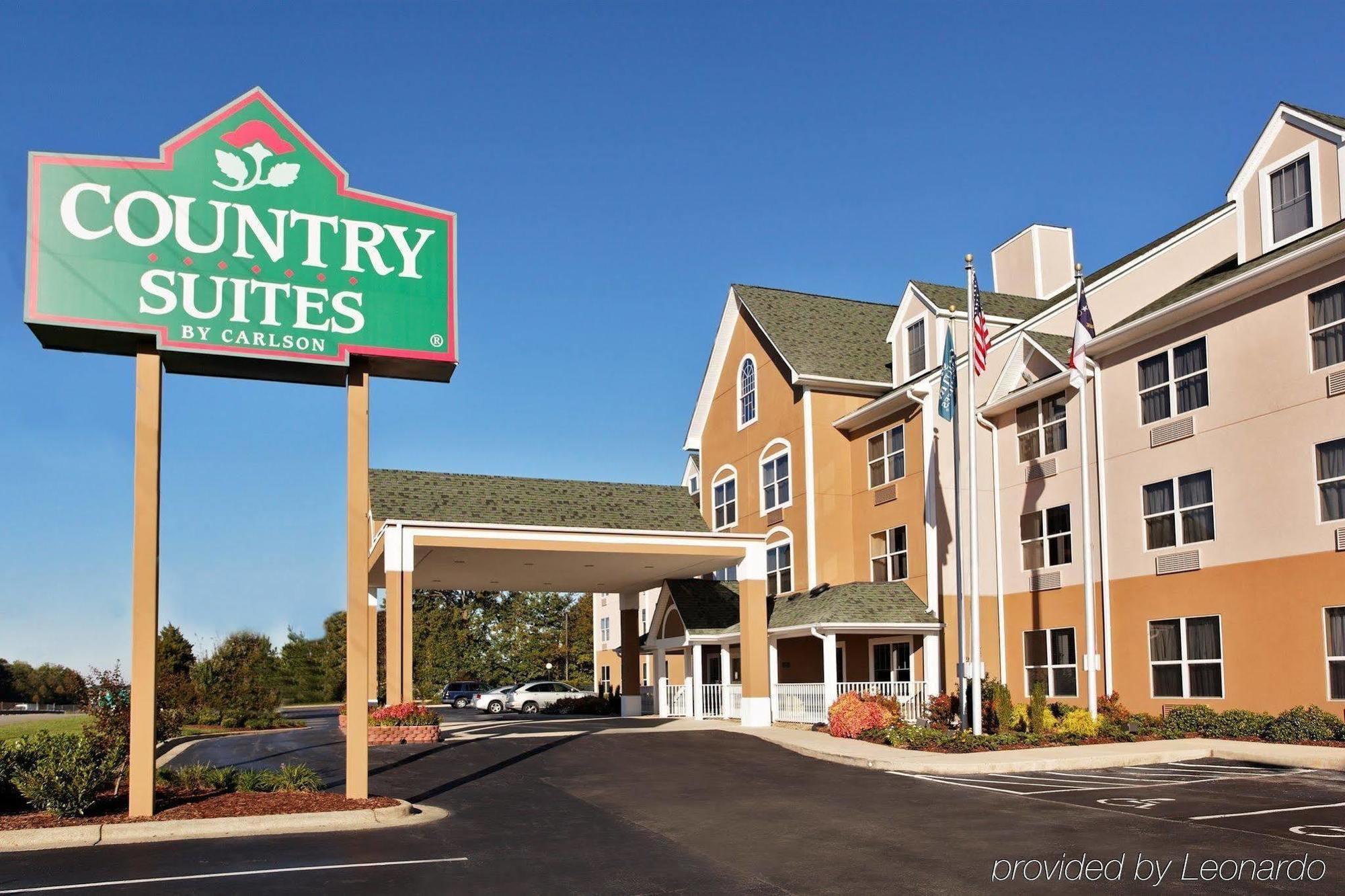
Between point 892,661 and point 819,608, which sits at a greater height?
point 819,608

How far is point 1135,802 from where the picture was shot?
14.9 metres

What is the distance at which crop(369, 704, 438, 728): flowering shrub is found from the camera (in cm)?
2708

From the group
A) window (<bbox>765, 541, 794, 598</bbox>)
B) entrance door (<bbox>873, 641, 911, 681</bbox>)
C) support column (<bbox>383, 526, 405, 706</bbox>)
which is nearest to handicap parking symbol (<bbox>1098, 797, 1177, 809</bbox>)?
entrance door (<bbox>873, 641, 911, 681</bbox>)

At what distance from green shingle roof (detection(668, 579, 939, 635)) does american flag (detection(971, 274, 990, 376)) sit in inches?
316

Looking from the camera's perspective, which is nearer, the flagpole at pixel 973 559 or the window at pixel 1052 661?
the flagpole at pixel 973 559

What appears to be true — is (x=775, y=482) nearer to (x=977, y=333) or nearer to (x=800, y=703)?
(x=800, y=703)

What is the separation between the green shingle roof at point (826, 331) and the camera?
115 feet

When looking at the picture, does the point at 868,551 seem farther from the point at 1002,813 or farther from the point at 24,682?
the point at 24,682

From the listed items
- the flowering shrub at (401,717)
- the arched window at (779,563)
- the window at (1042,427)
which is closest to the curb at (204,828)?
the flowering shrub at (401,717)

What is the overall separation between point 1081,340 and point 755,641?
11994mm

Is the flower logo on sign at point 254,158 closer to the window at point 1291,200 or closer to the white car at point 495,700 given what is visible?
the window at point 1291,200

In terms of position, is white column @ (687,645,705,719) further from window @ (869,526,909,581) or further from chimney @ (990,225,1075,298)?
chimney @ (990,225,1075,298)

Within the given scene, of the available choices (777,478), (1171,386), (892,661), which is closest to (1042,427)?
(1171,386)

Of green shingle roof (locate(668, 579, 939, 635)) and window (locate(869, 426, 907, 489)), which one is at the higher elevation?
window (locate(869, 426, 907, 489))
